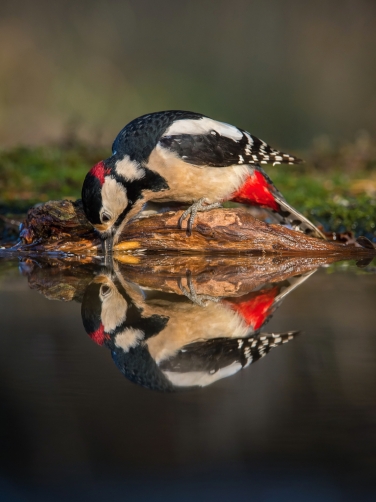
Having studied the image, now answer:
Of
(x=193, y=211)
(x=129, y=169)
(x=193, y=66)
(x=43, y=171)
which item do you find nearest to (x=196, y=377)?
(x=129, y=169)

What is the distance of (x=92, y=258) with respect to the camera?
5188 mm

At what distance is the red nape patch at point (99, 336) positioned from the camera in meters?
2.95

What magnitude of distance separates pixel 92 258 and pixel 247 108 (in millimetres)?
9929

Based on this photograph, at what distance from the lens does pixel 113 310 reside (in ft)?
11.2

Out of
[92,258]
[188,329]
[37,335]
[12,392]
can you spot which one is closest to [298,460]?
[12,392]

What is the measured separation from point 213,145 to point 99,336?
2.57 metres

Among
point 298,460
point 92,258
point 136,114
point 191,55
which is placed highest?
point 191,55

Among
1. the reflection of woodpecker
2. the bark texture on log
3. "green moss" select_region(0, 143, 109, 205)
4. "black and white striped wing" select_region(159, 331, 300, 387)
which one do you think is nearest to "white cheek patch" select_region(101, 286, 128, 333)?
the reflection of woodpecker

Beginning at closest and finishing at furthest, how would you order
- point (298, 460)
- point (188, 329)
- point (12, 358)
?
1. point (298, 460)
2. point (12, 358)
3. point (188, 329)

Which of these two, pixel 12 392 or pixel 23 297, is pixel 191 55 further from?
pixel 12 392

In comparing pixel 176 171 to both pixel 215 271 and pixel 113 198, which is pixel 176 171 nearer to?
pixel 113 198

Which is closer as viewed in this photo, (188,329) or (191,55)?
(188,329)

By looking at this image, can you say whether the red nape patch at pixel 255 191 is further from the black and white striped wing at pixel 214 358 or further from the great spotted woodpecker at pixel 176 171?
the black and white striped wing at pixel 214 358

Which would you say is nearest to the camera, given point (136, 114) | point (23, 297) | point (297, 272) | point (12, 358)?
point (12, 358)
